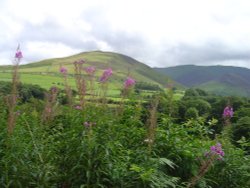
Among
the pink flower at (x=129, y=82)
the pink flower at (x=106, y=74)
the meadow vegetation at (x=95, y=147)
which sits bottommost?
the meadow vegetation at (x=95, y=147)

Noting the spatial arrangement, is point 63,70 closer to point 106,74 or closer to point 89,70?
point 89,70

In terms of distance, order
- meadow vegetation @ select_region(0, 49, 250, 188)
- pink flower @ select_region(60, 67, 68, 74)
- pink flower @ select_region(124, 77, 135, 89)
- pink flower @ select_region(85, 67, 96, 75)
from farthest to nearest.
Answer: pink flower @ select_region(60, 67, 68, 74)
pink flower @ select_region(124, 77, 135, 89)
pink flower @ select_region(85, 67, 96, 75)
meadow vegetation @ select_region(0, 49, 250, 188)

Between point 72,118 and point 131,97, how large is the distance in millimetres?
2020

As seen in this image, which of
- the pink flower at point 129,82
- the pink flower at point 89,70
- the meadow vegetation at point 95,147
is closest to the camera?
the meadow vegetation at point 95,147

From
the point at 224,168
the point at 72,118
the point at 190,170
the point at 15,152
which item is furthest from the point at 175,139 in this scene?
the point at 15,152

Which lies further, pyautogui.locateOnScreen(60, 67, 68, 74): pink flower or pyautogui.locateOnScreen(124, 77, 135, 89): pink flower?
pyautogui.locateOnScreen(60, 67, 68, 74): pink flower

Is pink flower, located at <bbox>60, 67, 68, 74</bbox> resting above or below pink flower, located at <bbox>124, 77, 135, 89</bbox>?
above

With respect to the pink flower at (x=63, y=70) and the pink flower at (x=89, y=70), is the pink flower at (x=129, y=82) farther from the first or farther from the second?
the pink flower at (x=63, y=70)

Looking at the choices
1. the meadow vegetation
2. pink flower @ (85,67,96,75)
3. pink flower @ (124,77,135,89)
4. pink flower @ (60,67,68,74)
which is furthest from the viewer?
pink flower @ (60,67,68,74)

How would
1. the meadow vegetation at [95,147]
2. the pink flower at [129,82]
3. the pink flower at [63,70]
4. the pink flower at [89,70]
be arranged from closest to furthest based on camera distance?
1. the meadow vegetation at [95,147]
2. the pink flower at [89,70]
3. the pink flower at [129,82]
4. the pink flower at [63,70]

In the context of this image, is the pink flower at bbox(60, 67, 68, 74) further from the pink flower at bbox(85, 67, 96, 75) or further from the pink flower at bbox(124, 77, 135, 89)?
the pink flower at bbox(124, 77, 135, 89)

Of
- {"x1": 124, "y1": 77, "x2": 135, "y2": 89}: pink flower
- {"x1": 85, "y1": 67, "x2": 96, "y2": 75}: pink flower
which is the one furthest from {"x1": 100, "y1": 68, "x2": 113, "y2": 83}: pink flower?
{"x1": 124, "y1": 77, "x2": 135, "y2": 89}: pink flower

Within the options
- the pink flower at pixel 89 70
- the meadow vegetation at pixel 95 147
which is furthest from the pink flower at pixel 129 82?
the pink flower at pixel 89 70

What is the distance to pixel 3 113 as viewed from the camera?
18.0 ft
